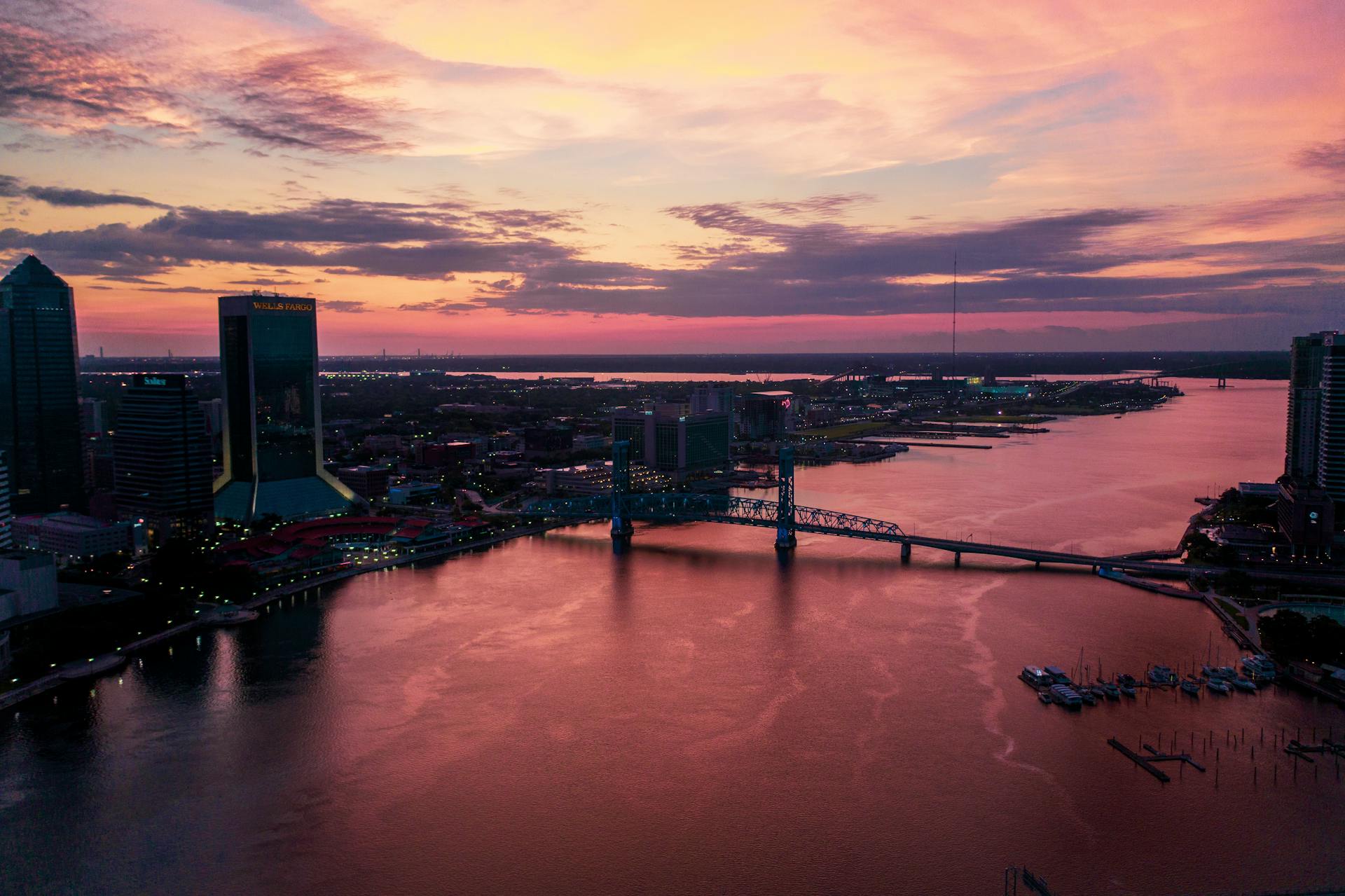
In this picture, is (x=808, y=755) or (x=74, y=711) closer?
(x=808, y=755)

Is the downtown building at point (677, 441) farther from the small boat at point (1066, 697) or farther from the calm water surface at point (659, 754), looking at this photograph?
the small boat at point (1066, 697)

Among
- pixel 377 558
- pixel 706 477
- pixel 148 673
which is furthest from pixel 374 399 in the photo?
pixel 148 673

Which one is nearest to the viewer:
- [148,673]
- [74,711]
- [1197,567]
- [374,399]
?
[74,711]

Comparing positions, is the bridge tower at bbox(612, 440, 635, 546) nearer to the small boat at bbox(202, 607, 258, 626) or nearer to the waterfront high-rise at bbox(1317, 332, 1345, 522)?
the small boat at bbox(202, 607, 258, 626)

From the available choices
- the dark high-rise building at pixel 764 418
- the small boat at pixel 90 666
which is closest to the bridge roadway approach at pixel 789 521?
the small boat at pixel 90 666

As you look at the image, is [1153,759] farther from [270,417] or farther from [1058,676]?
[270,417]


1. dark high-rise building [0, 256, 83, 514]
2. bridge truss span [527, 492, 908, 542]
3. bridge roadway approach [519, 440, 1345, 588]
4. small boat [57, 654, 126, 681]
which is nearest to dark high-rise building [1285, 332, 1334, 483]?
bridge roadway approach [519, 440, 1345, 588]

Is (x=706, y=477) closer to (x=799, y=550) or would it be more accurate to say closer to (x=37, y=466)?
(x=799, y=550)
